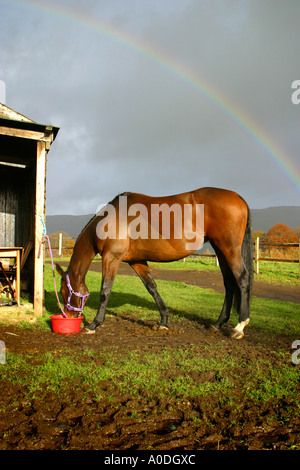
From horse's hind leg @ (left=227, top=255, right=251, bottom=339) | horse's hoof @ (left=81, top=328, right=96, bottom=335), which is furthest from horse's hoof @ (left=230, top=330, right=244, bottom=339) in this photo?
horse's hoof @ (left=81, top=328, right=96, bottom=335)

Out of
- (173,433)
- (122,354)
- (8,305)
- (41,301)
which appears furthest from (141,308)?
(173,433)

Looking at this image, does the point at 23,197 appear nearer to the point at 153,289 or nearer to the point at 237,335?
the point at 153,289

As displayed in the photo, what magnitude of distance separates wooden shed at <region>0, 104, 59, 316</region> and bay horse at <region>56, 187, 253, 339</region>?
3.10 feet

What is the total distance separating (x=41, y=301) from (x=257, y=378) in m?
4.28

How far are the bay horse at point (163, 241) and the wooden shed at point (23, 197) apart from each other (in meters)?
0.94

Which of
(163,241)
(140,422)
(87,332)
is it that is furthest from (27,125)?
(140,422)

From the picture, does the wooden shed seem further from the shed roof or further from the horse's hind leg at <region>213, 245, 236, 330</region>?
the horse's hind leg at <region>213, 245, 236, 330</region>

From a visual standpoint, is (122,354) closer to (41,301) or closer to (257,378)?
(257,378)

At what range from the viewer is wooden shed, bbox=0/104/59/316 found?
6.12 meters

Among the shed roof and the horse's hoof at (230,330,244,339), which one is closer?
the horse's hoof at (230,330,244,339)

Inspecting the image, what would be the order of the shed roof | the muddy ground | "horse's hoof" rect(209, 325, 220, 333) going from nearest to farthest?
the muddy ground < "horse's hoof" rect(209, 325, 220, 333) < the shed roof

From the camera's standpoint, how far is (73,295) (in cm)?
556

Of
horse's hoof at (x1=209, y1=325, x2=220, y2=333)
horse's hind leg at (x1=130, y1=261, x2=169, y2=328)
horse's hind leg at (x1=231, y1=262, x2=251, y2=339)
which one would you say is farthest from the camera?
horse's hind leg at (x1=130, y1=261, x2=169, y2=328)

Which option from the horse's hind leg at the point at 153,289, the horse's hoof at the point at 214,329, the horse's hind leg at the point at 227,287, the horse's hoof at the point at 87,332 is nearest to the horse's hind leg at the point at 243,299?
the horse's hind leg at the point at 227,287
